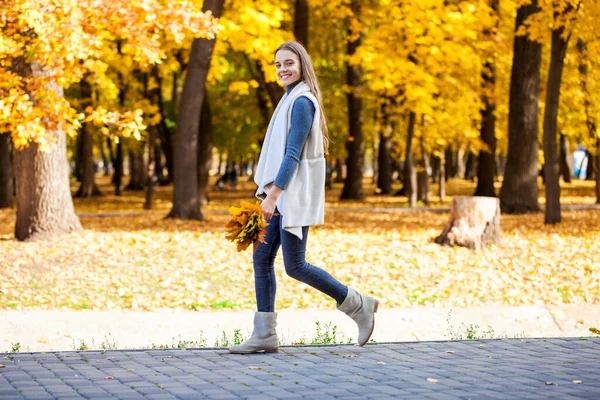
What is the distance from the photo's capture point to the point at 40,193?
16359 mm

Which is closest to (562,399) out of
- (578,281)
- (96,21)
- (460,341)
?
(460,341)

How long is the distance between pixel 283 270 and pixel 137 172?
35037 mm

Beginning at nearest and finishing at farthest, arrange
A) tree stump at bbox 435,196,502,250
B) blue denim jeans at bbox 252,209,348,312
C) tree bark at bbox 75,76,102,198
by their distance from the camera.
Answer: blue denim jeans at bbox 252,209,348,312 → tree stump at bbox 435,196,502,250 → tree bark at bbox 75,76,102,198

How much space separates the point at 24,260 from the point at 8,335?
4.18 meters

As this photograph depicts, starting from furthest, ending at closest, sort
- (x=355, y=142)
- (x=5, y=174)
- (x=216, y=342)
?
1. (x=355, y=142)
2. (x=5, y=174)
3. (x=216, y=342)

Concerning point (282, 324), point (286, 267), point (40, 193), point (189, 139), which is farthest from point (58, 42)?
point (189, 139)

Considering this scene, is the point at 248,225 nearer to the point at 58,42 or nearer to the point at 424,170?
the point at 58,42

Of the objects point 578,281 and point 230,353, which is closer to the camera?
point 230,353

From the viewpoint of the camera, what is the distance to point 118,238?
53.6ft

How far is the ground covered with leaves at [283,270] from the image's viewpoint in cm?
1166

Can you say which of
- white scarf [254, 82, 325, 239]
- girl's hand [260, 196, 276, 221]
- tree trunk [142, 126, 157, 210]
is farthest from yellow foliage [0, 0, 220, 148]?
tree trunk [142, 126, 157, 210]

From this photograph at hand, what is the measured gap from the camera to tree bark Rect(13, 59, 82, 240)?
16.2m

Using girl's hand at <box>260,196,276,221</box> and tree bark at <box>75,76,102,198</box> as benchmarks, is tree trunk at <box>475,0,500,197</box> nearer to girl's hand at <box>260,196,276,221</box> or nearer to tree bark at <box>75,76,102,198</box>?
tree bark at <box>75,76,102,198</box>

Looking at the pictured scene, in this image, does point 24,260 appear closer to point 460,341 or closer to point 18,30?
point 18,30
